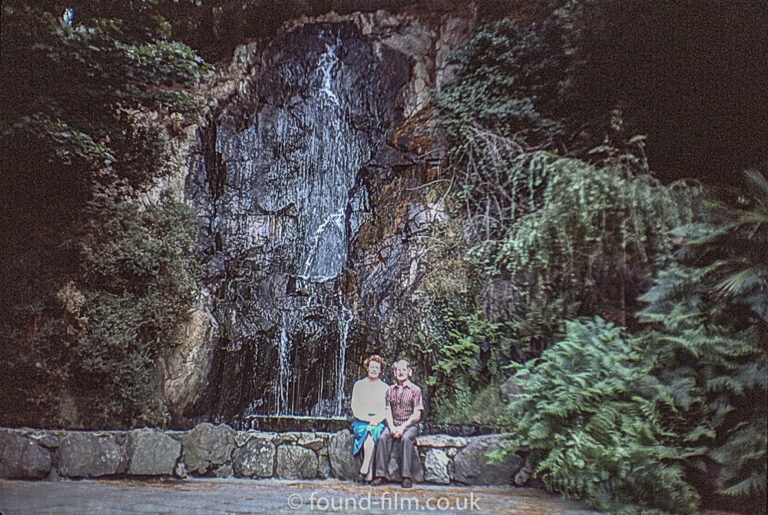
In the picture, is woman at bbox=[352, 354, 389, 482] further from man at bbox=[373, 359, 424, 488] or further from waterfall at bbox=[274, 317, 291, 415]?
waterfall at bbox=[274, 317, 291, 415]

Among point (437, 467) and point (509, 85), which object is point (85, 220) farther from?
point (509, 85)

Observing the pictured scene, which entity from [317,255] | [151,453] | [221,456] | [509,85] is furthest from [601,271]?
[151,453]

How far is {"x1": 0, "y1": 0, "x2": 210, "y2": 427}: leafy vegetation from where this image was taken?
3.54m

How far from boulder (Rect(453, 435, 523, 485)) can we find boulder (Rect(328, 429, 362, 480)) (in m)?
0.65

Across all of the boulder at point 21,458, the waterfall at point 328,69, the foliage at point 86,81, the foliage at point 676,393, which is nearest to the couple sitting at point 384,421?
the foliage at point 676,393

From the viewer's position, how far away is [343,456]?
332 cm

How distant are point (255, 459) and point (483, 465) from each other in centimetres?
152

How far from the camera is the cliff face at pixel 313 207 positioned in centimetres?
400

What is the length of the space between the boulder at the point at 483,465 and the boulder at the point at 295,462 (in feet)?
3.09

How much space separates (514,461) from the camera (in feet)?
10.6

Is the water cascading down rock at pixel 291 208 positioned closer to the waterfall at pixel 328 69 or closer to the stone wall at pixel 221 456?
the waterfall at pixel 328 69

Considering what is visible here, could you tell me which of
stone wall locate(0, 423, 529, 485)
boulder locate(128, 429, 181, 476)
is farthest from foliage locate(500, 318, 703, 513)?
boulder locate(128, 429, 181, 476)

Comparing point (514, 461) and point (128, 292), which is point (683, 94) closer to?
point (514, 461)

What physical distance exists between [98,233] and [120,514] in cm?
200
